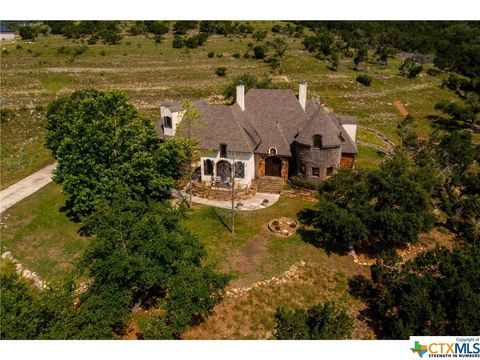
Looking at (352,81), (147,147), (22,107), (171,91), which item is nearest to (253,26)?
(352,81)

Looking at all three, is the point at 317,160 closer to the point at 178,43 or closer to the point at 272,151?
the point at 272,151

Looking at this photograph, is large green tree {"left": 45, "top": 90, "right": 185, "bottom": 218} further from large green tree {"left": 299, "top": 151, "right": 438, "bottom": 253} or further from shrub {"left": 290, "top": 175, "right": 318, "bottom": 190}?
large green tree {"left": 299, "top": 151, "right": 438, "bottom": 253}

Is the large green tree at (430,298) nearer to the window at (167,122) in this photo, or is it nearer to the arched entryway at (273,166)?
the arched entryway at (273,166)

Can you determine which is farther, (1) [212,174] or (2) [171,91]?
(2) [171,91]

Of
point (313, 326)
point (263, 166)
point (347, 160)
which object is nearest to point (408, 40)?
point (347, 160)

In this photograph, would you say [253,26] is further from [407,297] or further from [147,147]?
[407,297]

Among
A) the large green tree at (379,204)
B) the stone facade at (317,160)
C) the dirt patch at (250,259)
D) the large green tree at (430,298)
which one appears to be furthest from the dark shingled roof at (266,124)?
the large green tree at (430,298)
